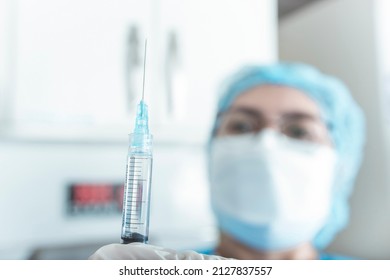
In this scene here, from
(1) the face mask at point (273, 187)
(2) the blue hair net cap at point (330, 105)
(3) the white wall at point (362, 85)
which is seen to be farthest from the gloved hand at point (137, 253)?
(3) the white wall at point (362, 85)

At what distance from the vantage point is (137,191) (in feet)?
1.05

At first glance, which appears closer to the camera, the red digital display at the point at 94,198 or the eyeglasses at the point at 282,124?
the eyeglasses at the point at 282,124

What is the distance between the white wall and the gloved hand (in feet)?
3.05

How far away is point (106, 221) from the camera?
1030 millimetres

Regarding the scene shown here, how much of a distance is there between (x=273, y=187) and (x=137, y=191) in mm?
542

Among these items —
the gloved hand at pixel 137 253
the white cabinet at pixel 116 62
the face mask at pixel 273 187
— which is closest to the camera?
the gloved hand at pixel 137 253

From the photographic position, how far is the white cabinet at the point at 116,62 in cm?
92

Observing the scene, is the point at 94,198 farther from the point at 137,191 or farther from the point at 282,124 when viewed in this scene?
the point at 137,191

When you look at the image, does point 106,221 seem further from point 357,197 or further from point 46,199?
point 357,197

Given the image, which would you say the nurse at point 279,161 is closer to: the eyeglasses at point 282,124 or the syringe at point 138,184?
the eyeglasses at point 282,124

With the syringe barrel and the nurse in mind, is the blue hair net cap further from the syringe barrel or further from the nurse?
the syringe barrel

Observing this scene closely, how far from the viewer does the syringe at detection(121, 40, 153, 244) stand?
0.31 meters

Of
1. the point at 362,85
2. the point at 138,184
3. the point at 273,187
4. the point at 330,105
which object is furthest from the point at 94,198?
the point at 362,85
